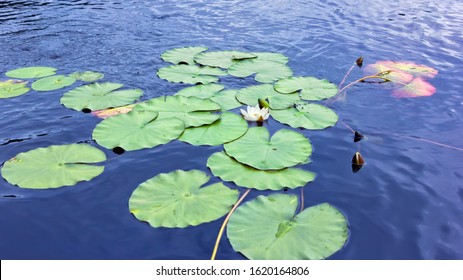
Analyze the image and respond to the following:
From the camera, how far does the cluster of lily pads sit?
2795 millimetres

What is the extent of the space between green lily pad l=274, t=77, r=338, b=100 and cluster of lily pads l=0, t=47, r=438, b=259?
11 millimetres

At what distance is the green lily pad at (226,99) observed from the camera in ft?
14.4

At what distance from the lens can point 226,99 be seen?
14.8ft

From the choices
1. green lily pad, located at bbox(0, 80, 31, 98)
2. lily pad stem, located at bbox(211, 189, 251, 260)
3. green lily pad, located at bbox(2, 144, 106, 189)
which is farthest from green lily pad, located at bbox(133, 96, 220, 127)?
green lily pad, located at bbox(0, 80, 31, 98)

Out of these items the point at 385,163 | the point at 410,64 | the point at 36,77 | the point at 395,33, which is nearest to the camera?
the point at 385,163

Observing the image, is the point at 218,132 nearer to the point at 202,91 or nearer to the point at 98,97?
the point at 202,91

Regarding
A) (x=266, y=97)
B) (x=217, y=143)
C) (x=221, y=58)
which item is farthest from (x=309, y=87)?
(x=217, y=143)

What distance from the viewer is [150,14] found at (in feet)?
24.9

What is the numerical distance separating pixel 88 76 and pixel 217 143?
91.5 inches

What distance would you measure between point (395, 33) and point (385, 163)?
3.94 meters

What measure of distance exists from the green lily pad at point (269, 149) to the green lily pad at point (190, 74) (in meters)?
1.35

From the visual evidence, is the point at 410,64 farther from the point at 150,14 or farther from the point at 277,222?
the point at 150,14
